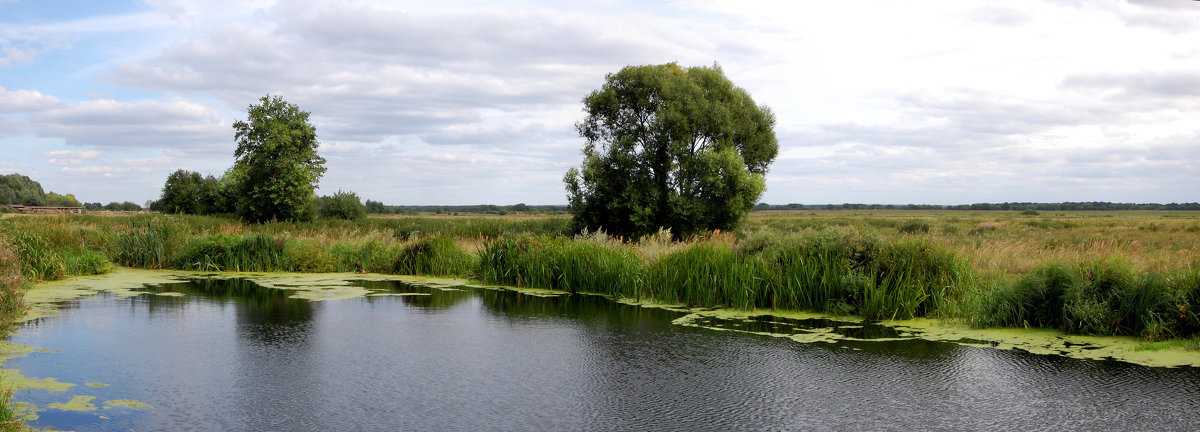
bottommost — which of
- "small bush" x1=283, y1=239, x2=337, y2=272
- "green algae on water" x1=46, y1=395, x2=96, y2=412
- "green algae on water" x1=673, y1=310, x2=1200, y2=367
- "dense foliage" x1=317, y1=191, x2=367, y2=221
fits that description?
"green algae on water" x1=46, y1=395, x2=96, y2=412

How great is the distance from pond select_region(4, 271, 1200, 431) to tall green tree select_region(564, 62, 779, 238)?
18295mm

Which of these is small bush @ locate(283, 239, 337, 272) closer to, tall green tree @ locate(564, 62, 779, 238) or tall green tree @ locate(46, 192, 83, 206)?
tall green tree @ locate(564, 62, 779, 238)

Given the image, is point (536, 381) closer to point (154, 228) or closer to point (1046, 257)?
point (1046, 257)

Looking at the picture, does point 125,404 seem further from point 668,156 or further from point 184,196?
point 184,196

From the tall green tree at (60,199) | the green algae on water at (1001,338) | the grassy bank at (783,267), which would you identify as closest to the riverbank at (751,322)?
the green algae on water at (1001,338)

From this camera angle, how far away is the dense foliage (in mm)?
41281

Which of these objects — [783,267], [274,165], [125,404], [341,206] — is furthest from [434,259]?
[341,206]

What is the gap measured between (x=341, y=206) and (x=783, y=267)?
3424 centimetres

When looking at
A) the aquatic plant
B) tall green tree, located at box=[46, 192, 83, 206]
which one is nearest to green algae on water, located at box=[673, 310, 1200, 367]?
the aquatic plant

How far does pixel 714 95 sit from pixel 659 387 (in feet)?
83.4

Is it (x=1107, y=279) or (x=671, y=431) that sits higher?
(x=1107, y=279)

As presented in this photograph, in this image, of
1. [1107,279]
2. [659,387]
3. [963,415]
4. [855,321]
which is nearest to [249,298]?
[659,387]

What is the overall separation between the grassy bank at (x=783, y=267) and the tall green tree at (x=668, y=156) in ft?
37.4

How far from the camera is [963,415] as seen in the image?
597cm
